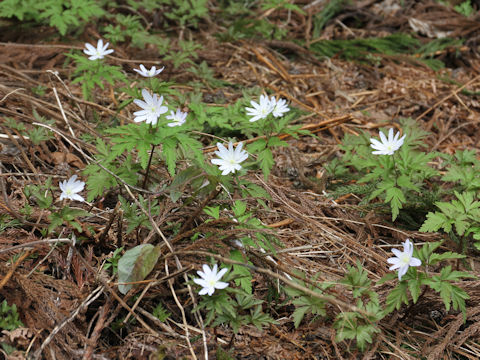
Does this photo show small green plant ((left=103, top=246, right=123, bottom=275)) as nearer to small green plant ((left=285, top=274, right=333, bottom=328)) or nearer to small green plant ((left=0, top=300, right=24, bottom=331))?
small green plant ((left=0, top=300, right=24, bottom=331))

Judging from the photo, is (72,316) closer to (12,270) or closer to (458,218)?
(12,270)

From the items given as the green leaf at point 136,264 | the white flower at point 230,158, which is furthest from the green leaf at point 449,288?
the green leaf at point 136,264

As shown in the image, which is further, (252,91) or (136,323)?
(252,91)

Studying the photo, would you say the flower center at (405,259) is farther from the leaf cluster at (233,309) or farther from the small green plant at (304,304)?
the leaf cluster at (233,309)

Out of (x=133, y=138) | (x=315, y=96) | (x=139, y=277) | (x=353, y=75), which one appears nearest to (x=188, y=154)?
(x=133, y=138)

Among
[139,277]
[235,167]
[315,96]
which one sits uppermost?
[235,167]

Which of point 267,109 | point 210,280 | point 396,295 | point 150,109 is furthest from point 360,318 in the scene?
point 150,109

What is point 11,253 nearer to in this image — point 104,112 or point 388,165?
point 104,112

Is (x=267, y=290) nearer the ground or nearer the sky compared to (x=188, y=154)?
nearer the ground
